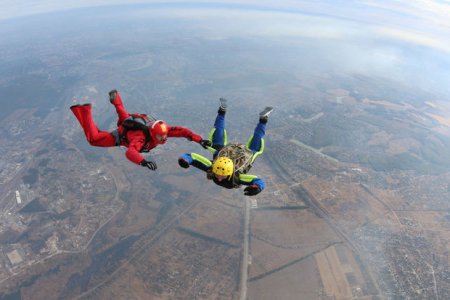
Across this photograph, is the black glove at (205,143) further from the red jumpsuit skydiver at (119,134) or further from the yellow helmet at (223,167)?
the yellow helmet at (223,167)

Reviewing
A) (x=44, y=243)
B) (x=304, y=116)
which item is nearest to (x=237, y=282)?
(x=44, y=243)

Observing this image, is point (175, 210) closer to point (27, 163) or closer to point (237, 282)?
point (237, 282)

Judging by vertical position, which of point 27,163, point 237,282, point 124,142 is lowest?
point 27,163

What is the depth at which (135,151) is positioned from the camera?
14328 mm

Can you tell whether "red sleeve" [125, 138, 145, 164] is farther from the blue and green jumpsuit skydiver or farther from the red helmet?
the blue and green jumpsuit skydiver

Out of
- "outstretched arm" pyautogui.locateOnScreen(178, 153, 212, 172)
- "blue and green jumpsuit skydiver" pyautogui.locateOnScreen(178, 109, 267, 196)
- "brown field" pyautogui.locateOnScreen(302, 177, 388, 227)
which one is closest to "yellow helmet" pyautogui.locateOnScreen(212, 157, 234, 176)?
"blue and green jumpsuit skydiver" pyautogui.locateOnScreen(178, 109, 267, 196)

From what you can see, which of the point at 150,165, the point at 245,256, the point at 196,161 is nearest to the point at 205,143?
the point at 196,161

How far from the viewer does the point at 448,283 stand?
73.2m

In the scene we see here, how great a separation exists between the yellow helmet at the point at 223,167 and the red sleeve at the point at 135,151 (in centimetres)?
414

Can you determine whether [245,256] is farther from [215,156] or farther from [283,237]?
[215,156]

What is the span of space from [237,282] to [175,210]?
110 ft

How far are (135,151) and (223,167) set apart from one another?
4.72 meters

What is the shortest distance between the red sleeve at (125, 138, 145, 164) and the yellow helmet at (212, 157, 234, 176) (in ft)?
13.6

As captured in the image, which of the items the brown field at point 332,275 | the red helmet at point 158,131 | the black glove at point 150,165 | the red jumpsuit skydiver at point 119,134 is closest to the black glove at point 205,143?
the red jumpsuit skydiver at point 119,134
